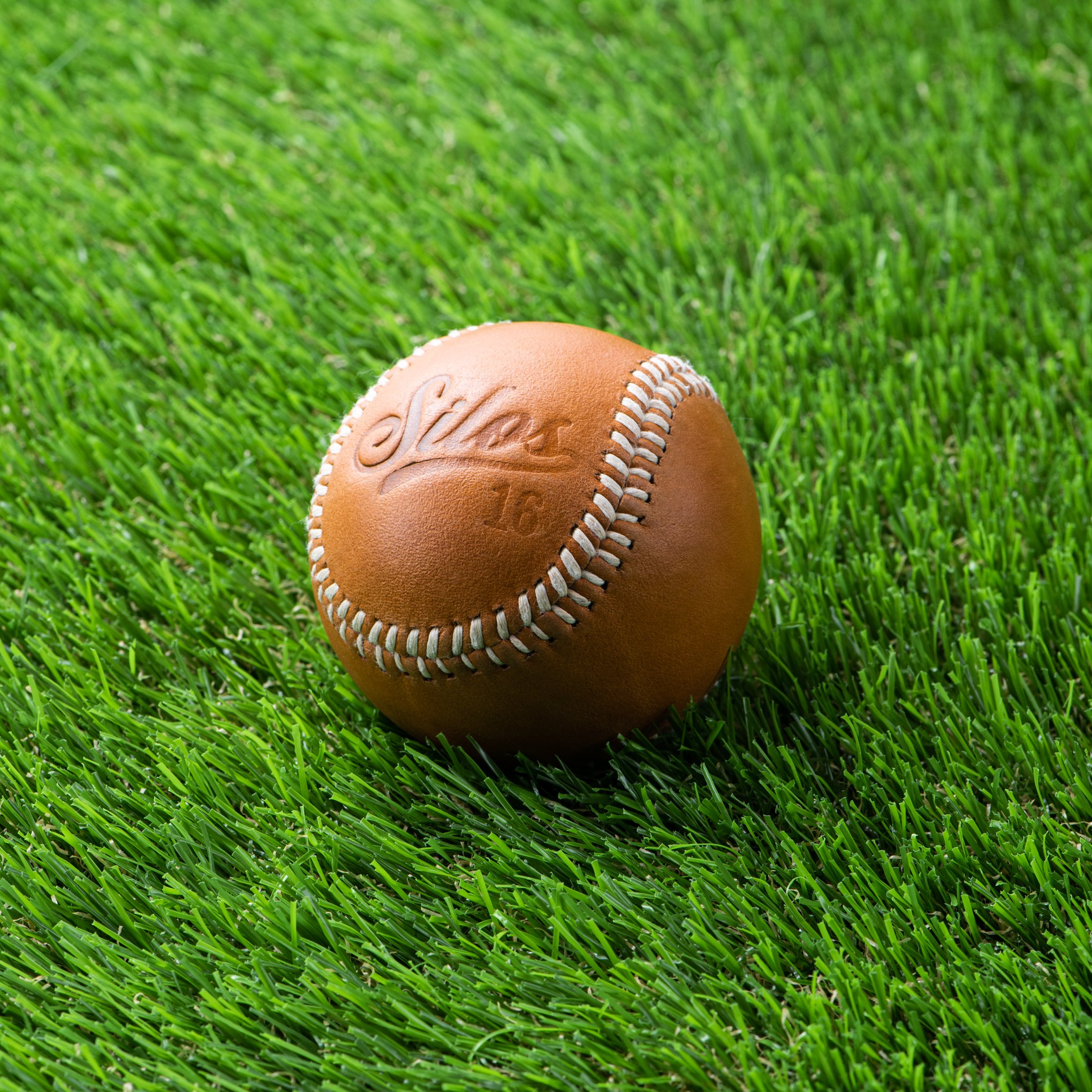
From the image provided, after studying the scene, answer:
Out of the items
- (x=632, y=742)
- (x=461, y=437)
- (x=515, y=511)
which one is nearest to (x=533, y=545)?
(x=515, y=511)

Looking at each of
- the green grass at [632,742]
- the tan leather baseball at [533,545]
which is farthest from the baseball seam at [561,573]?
the green grass at [632,742]

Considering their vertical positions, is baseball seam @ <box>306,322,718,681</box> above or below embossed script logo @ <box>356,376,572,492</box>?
below

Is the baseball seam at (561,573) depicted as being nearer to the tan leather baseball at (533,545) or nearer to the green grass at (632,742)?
the tan leather baseball at (533,545)

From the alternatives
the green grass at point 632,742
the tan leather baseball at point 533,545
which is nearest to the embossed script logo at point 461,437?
the tan leather baseball at point 533,545

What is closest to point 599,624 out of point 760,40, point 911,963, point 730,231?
point 911,963

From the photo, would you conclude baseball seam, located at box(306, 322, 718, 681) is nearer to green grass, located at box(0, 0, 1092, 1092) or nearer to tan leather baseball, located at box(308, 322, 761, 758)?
tan leather baseball, located at box(308, 322, 761, 758)

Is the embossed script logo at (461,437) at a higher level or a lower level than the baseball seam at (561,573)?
higher

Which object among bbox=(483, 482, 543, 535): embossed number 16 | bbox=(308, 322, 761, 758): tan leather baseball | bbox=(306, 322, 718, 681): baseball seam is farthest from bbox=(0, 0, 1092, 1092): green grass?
bbox=(483, 482, 543, 535): embossed number 16
